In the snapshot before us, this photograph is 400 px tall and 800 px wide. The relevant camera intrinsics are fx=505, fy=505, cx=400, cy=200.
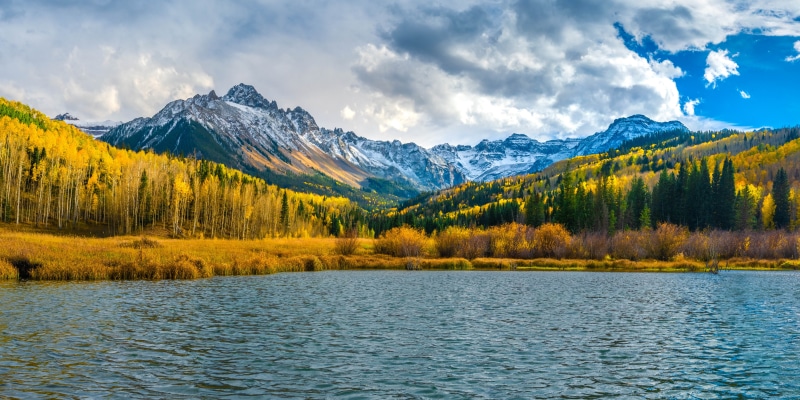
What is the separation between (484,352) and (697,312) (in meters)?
25.3

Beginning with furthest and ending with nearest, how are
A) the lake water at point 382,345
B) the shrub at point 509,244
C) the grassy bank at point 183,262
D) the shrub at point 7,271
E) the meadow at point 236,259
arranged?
the shrub at point 509,244 → the meadow at point 236,259 → the grassy bank at point 183,262 → the shrub at point 7,271 → the lake water at point 382,345

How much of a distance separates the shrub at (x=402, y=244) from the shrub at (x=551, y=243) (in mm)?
28854

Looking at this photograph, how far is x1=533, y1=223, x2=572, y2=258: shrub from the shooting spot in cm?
12406

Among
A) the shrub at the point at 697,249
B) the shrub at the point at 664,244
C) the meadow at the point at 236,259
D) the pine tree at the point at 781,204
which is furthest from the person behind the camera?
the pine tree at the point at 781,204


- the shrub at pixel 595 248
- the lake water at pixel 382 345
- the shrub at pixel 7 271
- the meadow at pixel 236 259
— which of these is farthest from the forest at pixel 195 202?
the lake water at pixel 382 345

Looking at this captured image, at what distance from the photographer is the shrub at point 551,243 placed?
12406 centimetres

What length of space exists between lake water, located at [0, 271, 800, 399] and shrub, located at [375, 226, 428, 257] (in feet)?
232

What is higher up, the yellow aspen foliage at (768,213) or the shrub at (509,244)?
the yellow aspen foliage at (768,213)

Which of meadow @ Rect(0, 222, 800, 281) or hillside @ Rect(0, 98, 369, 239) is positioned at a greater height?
hillside @ Rect(0, 98, 369, 239)

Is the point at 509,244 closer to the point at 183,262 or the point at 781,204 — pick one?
the point at 183,262

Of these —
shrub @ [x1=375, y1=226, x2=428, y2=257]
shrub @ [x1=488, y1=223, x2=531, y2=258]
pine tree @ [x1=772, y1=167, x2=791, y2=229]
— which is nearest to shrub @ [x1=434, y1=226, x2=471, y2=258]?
shrub @ [x1=375, y1=226, x2=428, y2=257]

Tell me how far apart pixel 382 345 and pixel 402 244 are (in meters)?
93.3

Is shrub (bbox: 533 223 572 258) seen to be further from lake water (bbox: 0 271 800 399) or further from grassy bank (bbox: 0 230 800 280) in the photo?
lake water (bbox: 0 271 800 399)

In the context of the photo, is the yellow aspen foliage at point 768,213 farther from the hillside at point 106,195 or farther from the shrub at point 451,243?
the hillside at point 106,195
